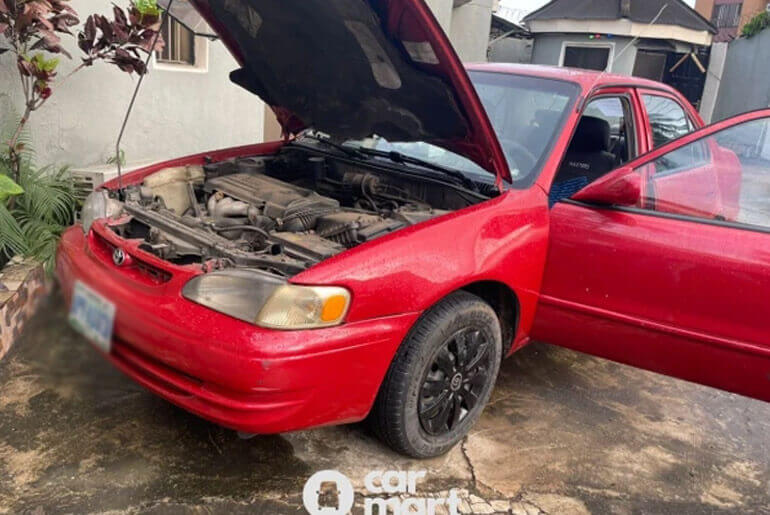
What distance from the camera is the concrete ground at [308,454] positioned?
233 cm

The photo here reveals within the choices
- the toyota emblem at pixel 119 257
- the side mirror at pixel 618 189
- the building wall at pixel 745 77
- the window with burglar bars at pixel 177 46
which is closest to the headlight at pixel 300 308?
the toyota emblem at pixel 119 257

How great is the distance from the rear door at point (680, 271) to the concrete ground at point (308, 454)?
16.7 inches

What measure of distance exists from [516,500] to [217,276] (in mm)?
1404

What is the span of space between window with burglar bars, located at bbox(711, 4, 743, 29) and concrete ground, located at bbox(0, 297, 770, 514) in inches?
1289

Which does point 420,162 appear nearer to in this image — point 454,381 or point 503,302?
point 503,302

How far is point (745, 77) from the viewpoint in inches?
631

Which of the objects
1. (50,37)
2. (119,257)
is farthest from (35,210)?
(119,257)

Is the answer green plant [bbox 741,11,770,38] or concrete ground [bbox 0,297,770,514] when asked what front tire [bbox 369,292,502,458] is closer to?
concrete ground [bbox 0,297,770,514]

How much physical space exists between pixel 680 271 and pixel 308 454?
1682mm

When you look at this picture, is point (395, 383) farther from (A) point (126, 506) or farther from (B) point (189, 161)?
(B) point (189, 161)

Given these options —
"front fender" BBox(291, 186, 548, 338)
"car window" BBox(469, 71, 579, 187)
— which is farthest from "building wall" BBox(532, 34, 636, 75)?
"front fender" BBox(291, 186, 548, 338)

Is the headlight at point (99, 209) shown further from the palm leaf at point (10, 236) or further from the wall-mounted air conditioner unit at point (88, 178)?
the wall-mounted air conditioner unit at point (88, 178)

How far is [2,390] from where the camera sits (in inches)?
113

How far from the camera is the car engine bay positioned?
7.91 feet
